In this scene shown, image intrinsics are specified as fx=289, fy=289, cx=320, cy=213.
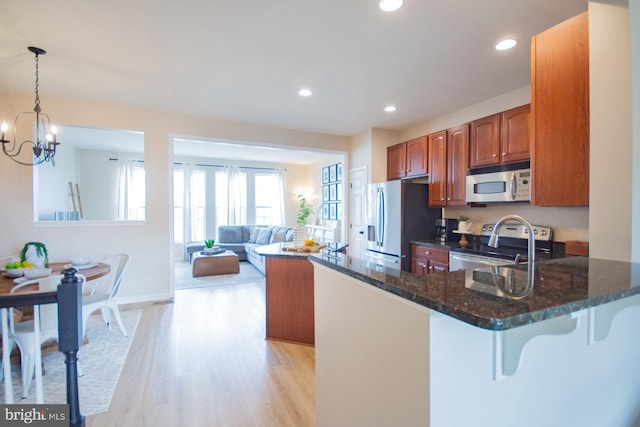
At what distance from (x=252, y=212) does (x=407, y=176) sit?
514 centimetres

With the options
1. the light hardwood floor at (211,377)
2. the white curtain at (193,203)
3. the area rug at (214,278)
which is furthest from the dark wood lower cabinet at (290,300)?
the white curtain at (193,203)

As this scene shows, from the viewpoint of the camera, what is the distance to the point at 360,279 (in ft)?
3.40

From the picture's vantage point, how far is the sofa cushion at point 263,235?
7.12 m

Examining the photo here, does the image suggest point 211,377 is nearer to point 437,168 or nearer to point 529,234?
point 529,234

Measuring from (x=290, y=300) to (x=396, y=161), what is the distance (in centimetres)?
293

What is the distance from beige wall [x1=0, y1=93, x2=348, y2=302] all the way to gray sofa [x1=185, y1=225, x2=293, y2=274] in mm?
2575

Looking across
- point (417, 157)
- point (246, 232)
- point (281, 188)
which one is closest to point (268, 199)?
point (281, 188)

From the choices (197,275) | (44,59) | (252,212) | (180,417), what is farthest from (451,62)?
(252,212)

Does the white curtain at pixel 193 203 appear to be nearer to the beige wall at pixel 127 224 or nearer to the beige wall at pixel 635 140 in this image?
the beige wall at pixel 127 224

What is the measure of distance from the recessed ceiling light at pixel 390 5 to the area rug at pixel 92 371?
10.6ft

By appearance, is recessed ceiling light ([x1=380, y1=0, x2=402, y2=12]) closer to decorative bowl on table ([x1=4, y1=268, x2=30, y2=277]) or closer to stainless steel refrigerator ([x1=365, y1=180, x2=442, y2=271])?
stainless steel refrigerator ([x1=365, y1=180, x2=442, y2=271])

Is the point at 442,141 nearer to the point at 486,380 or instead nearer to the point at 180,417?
the point at 486,380

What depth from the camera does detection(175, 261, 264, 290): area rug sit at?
502 cm

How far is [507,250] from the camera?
306cm
